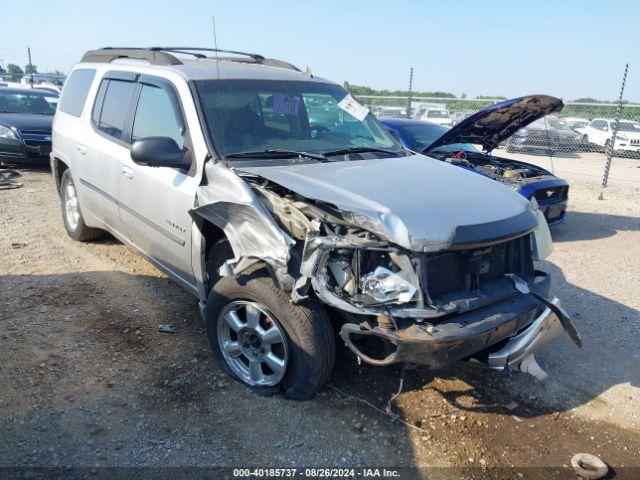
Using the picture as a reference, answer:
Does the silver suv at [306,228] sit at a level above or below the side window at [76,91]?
below

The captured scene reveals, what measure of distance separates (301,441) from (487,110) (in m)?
5.07

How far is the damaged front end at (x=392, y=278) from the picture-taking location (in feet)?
8.97

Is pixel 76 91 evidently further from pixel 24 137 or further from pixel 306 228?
pixel 24 137

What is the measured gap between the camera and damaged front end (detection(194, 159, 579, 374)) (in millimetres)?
2734

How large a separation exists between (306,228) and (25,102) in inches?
430

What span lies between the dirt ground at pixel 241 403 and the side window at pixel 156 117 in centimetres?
148

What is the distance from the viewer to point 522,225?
316cm

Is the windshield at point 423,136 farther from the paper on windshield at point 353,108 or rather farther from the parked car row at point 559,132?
the parked car row at point 559,132

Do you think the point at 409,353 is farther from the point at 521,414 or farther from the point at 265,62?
the point at 265,62

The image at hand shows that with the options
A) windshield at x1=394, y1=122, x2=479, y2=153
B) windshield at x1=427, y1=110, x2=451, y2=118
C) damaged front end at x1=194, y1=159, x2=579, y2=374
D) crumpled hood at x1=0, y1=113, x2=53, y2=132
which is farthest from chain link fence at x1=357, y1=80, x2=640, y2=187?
damaged front end at x1=194, y1=159, x2=579, y2=374

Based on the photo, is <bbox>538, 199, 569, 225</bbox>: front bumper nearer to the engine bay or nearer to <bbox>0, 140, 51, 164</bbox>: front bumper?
the engine bay

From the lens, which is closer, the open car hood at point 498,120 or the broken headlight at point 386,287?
the broken headlight at point 386,287

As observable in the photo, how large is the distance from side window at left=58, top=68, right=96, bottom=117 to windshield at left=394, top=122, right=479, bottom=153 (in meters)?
4.77

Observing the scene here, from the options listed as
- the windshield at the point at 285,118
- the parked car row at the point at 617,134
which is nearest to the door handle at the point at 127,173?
the windshield at the point at 285,118
